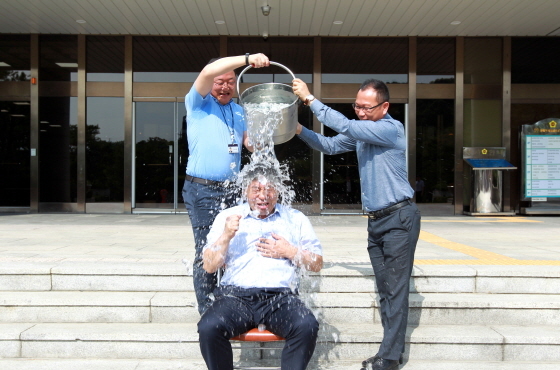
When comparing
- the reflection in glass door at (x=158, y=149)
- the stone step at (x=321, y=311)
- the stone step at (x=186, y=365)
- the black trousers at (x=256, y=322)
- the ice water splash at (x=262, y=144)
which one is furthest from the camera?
the reflection in glass door at (x=158, y=149)

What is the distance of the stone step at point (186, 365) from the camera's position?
3.49 m

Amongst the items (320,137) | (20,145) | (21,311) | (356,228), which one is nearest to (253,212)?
(320,137)

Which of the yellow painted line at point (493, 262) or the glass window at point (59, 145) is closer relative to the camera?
the yellow painted line at point (493, 262)

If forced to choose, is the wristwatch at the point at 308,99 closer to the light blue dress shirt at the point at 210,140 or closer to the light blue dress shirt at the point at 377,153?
the light blue dress shirt at the point at 377,153

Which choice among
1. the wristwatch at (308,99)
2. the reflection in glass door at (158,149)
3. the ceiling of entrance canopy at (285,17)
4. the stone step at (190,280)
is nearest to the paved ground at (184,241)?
the stone step at (190,280)

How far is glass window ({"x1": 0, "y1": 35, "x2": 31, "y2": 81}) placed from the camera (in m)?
11.3

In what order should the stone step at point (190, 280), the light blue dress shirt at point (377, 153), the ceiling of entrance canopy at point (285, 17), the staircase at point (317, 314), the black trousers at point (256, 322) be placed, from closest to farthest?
the black trousers at point (256, 322), the light blue dress shirt at point (377, 153), the staircase at point (317, 314), the stone step at point (190, 280), the ceiling of entrance canopy at point (285, 17)

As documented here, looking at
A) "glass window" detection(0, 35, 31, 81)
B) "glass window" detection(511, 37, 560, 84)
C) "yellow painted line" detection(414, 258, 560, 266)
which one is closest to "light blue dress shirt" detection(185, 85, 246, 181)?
"yellow painted line" detection(414, 258, 560, 266)

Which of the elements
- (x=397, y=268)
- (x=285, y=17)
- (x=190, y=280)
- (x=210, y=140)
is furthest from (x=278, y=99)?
(x=285, y=17)

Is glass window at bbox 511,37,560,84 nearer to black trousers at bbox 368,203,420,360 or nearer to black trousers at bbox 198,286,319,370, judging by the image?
black trousers at bbox 368,203,420,360

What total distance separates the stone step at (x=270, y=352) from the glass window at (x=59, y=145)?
324 inches

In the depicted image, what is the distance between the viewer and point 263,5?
9.48 meters

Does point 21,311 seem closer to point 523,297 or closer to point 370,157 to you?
point 370,157

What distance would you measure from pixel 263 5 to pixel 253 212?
7.14 m
